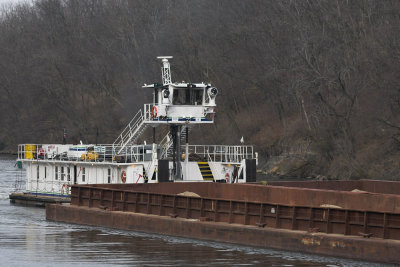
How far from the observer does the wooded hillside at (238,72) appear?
64875mm

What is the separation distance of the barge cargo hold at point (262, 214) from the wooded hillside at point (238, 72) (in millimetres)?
27977

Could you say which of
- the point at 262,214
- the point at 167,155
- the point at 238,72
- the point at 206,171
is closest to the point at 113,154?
the point at 167,155

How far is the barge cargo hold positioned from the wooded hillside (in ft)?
91.8

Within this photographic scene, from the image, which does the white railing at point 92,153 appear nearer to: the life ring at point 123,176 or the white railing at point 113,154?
the white railing at point 113,154

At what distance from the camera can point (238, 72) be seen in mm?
84625

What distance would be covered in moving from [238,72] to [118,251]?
58028 millimetres

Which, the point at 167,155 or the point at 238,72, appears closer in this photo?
the point at 167,155

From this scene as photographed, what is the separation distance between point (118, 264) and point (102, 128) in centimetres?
7493

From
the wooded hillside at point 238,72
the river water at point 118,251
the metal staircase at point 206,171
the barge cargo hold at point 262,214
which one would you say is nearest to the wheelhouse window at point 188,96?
the metal staircase at point 206,171

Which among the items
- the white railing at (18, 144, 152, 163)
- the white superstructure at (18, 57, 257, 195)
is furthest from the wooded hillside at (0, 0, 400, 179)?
the white railing at (18, 144, 152, 163)

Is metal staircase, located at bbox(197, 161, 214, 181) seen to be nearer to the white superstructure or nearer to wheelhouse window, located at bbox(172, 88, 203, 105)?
the white superstructure

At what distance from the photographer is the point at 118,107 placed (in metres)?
101

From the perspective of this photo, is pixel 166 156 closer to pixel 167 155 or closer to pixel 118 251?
pixel 167 155

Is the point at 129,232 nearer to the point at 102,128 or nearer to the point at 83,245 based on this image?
→ the point at 83,245
